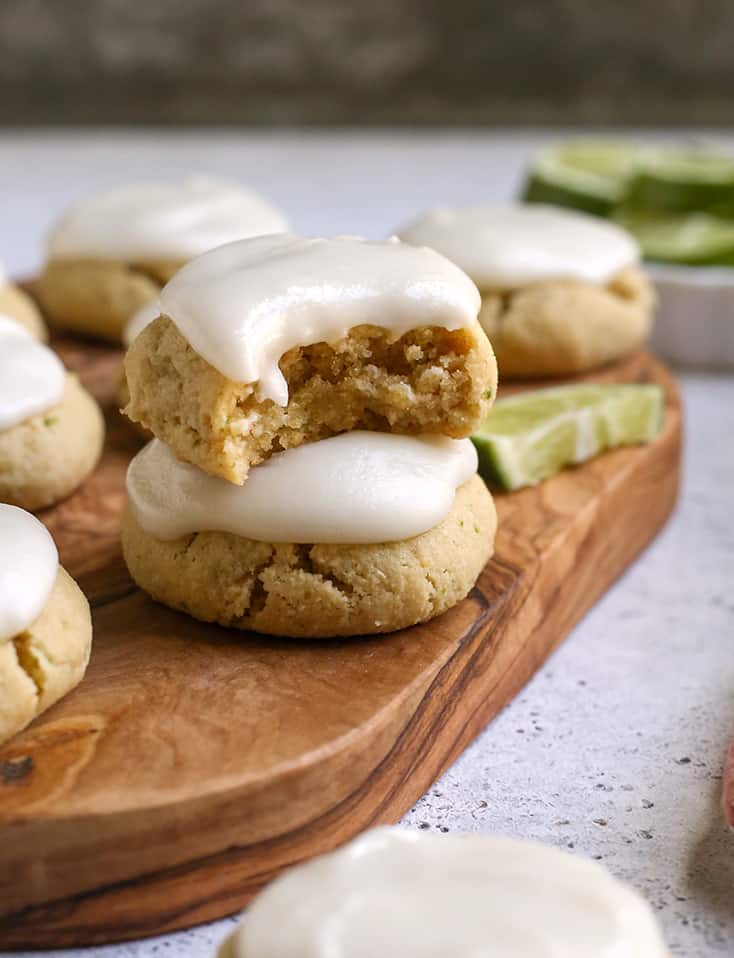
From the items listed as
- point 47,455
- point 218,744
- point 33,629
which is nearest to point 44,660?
point 33,629

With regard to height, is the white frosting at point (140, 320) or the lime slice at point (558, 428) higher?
the white frosting at point (140, 320)

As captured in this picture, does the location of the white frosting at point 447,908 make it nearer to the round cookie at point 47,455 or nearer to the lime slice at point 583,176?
the round cookie at point 47,455

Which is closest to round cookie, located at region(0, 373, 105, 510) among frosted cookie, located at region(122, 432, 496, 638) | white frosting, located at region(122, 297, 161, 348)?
white frosting, located at region(122, 297, 161, 348)

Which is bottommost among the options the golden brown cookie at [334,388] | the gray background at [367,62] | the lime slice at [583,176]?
the gray background at [367,62]

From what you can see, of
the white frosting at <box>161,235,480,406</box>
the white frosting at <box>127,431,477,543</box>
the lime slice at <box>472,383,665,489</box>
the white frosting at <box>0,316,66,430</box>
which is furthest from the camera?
the lime slice at <box>472,383,665,489</box>

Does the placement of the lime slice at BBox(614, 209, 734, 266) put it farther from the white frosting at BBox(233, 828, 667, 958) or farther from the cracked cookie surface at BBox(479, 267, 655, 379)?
the white frosting at BBox(233, 828, 667, 958)

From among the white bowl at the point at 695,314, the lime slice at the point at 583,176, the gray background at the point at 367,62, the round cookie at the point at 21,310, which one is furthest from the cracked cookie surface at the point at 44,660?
the gray background at the point at 367,62
